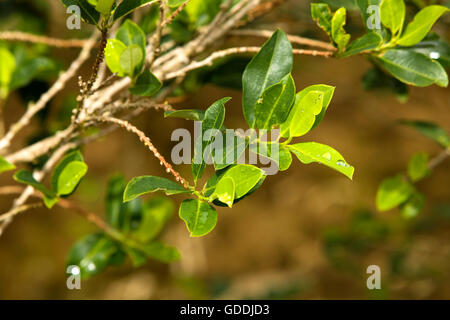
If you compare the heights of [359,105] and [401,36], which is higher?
[359,105]

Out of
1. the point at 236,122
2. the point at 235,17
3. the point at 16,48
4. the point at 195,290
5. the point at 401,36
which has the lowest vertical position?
the point at 195,290

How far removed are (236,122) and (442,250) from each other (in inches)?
56.0

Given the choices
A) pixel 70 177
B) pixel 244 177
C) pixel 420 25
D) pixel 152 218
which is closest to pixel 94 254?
pixel 152 218

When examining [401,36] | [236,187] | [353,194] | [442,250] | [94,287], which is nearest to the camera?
[236,187]

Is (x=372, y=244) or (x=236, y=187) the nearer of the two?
(x=236, y=187)

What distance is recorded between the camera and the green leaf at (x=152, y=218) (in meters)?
1.06

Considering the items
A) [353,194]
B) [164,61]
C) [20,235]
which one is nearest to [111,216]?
[164,61]

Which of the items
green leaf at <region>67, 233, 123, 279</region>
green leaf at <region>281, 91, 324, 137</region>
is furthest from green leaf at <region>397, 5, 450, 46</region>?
green leaf at <region>67, 233, 123, 279</region>

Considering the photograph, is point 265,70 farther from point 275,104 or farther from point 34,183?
point 34,183

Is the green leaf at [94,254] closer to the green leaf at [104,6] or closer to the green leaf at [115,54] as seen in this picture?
the green leaf at [115,54]

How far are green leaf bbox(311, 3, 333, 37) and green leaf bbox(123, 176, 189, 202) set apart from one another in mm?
386

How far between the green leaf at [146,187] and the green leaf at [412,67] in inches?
18.0

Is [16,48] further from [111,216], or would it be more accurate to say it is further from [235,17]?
[235,17]

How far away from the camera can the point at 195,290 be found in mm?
1944
